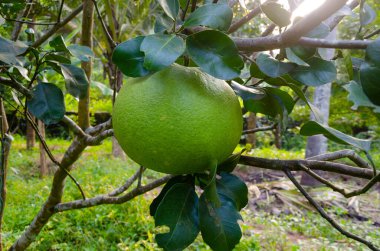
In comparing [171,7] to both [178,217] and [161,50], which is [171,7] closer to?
[161,50]

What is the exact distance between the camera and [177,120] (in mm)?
474

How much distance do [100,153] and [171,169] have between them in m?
6.05

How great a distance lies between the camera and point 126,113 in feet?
1.66

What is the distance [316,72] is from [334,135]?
0.14 m

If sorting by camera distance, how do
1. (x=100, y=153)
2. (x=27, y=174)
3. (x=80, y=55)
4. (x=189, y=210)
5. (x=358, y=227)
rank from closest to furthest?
(x=189, y=210), (x=80, y=55), (x=358, y=227), (x=27, y=174), (x=100, y=153)

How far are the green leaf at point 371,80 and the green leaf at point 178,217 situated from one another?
12.0 inches

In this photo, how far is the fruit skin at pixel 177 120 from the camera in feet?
1.56

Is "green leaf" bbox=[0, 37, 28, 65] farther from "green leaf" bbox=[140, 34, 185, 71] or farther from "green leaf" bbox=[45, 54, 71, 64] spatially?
"green leaf" bbox=[140, 34, 185, 71]

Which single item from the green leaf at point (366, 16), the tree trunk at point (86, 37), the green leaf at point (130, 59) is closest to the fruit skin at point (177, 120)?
the green leaf at point (130, 59)

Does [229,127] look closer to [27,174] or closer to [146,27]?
[27,174]

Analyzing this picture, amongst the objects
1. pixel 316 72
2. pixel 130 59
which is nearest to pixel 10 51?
pixel 130 59

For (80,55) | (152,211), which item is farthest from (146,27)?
(152,211)

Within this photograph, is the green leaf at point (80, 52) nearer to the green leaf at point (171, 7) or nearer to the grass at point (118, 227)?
the green leaf at point (171, 7)

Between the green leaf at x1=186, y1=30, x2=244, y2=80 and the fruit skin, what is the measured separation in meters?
0.05
